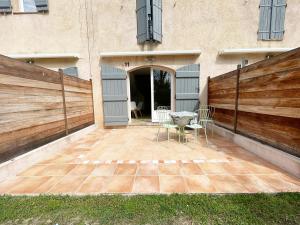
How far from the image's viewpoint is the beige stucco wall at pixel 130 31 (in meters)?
5.18

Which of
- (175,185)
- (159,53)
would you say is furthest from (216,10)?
(175,185)

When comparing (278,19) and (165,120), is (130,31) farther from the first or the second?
(278,19)

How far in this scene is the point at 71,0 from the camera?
525cm

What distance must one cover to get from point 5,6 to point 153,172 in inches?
275

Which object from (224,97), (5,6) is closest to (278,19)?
(224,97)

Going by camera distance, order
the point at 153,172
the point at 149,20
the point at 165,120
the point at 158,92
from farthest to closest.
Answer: the point at 158,92 → the point at 149,20 → the point at 165,120 → the point at 153,172

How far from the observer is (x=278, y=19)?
5.07 metres

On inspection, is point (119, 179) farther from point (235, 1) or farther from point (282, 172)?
point (235, 1)

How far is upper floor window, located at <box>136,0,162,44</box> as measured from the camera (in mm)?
4914

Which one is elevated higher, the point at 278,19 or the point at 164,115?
the point at 278,19

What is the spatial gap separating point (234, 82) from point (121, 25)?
3939mm

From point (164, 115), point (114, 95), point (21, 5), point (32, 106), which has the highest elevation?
point (21, 5)

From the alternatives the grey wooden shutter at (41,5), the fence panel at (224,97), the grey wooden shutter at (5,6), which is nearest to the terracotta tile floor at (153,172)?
the fence panel at (224,97)

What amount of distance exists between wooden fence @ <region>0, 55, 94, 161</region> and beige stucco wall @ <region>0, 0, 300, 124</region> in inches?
77.1
